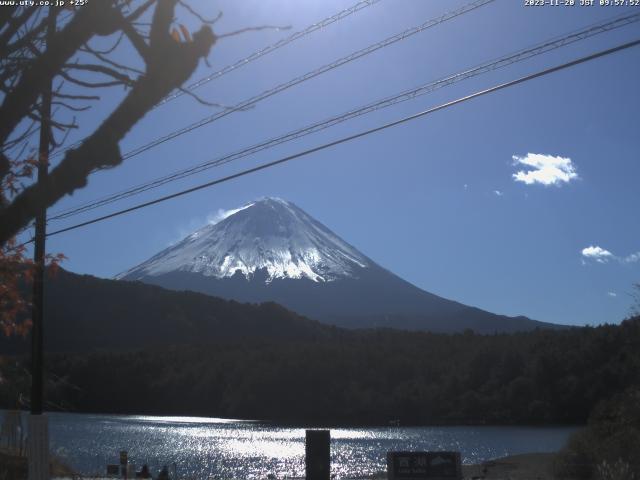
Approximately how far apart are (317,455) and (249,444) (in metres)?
38.8

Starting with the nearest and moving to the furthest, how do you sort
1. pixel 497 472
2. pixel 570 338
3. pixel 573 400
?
pixel 497 472, pixel 573 400, pixel 570 338

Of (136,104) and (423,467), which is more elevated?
(136,104)

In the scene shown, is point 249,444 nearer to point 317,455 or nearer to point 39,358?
point 317,455

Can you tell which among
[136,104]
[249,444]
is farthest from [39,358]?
[249,444]

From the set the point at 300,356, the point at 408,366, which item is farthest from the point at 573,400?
the point at 300,356

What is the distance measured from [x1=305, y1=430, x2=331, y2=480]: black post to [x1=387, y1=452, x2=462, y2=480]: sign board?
0.98 m

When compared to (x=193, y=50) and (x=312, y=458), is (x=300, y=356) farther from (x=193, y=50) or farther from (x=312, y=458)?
(x=193, y=50)

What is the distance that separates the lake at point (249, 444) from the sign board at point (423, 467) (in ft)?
59.9

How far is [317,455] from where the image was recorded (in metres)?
12.4

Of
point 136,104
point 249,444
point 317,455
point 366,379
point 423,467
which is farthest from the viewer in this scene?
point 366,379

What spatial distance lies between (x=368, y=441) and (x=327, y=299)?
143 meters

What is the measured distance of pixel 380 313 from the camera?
190750 millimetres

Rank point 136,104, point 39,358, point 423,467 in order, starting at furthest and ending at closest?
point 423,467
point 39,358
point 136,104

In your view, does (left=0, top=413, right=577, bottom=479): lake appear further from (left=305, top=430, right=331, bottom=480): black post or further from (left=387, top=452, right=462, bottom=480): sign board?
(left=387, top=452, right=462, bottom=480): sign board
